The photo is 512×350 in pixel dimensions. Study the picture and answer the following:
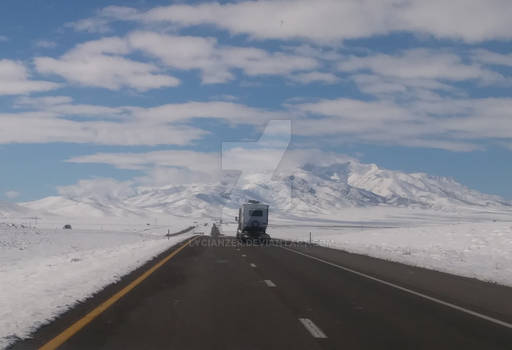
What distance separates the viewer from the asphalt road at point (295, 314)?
9281 millimetres

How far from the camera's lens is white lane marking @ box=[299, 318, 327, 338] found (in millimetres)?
9805

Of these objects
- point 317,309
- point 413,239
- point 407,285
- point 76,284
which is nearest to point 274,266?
point 407,285

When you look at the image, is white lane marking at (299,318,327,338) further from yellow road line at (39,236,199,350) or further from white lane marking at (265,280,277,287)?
white lane marking at (265,280,277,287)

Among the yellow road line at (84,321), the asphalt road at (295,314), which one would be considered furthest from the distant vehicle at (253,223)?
the yellow road line at (84,321)

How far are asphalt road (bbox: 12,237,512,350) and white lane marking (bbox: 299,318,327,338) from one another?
0.05ft

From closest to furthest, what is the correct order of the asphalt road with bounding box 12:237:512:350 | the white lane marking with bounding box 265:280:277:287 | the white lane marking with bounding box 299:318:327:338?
1. the asphalt road with bounding box 12:237:512:350
2. the white lane marking with bounding box 299:318:327:338
3. the white lane marking with bounding box 265:280:277:287

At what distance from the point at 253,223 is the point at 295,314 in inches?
1786

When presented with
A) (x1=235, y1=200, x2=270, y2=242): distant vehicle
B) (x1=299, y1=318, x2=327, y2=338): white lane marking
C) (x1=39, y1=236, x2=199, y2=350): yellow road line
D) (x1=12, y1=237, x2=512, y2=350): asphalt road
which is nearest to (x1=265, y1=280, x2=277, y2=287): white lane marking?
(x1=12, y1=237, x2=512, y2=350): asphalt road

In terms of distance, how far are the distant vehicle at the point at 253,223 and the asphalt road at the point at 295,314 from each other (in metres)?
36.6

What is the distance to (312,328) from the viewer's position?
34.2 ft

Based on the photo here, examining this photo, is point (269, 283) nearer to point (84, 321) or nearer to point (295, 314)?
point (295, 314)

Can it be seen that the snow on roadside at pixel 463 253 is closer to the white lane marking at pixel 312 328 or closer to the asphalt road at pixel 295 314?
the asphalt road at pixel 295 314

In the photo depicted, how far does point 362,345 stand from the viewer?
9.05 m

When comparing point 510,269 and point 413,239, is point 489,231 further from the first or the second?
point 510,269
